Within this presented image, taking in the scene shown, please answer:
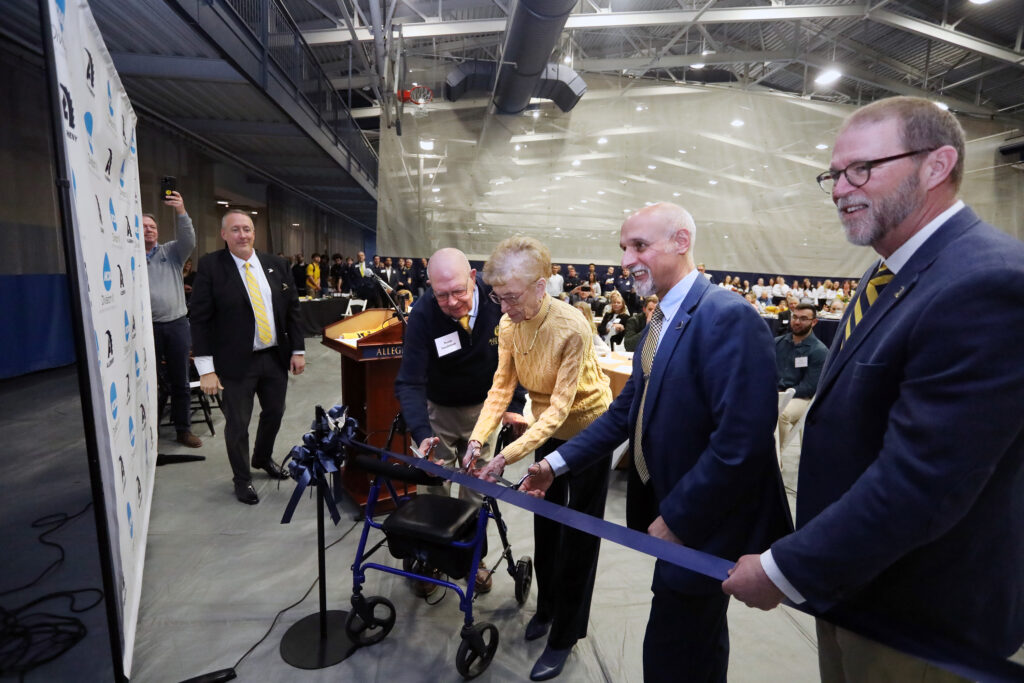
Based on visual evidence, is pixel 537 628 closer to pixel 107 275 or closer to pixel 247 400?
pixel 107 275

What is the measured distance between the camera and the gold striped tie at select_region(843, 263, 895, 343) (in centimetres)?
101

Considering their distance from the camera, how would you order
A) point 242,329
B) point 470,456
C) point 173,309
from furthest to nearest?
point 173,309 < point 242,329 < point 470,456

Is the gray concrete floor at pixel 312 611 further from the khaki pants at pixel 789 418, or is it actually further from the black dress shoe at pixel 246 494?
the khaki pants at pixel 789 418

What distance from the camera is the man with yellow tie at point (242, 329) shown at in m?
3.11

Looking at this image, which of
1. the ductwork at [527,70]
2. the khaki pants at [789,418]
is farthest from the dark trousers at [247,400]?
the ductwork at [527,70]

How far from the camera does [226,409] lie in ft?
10.7

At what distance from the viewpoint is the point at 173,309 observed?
3.91 meters

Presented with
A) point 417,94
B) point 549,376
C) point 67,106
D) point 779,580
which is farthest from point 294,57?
point 779,580

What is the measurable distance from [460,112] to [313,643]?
14.1 meters

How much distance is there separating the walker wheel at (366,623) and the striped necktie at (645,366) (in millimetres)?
1270

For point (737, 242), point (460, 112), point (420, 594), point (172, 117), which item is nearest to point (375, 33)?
point (172, 117)

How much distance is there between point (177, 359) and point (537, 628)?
3.51 meters

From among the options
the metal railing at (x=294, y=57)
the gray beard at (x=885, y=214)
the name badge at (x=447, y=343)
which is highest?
the metal railing at (x=294, y=57)

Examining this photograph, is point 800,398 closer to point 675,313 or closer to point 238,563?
point 675,313
